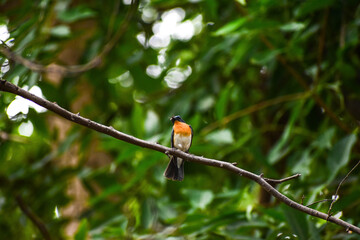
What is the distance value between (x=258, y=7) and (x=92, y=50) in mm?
1560

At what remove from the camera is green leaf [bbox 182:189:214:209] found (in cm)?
279

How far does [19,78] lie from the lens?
2490mm

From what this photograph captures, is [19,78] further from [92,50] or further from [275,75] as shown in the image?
[275,75]

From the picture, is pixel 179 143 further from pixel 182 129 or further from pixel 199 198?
pixel 199 198

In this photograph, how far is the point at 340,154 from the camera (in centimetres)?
266

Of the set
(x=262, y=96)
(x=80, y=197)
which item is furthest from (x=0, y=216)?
(x=262, y=96)

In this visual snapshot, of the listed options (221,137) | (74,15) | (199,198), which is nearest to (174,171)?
(199,198)

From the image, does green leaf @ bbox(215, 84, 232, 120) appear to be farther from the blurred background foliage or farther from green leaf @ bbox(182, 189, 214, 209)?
green leaf @ bbox(182, 189, 214, 209)

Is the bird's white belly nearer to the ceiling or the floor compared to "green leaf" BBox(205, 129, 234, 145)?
nearer to the floor

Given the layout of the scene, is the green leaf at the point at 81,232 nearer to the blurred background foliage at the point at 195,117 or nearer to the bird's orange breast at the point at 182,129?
the blurred background foliage at the point at 195,117

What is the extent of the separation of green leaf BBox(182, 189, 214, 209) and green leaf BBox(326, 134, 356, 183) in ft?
2.48

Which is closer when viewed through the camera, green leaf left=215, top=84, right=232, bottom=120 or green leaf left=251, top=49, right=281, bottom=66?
green leaf left=251, top=49, right=281, bottom=66

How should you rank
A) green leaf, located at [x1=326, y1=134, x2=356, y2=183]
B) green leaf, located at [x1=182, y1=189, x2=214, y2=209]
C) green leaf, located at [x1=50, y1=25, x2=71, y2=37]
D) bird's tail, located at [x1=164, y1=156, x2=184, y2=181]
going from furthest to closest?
green leaf, located at [x1=50, y1=25, x2=71, y2=37], green leaf, located at [x1=182, y1=189, x2=214, y2=209], green leaf, located at [x1=326, y1=134, x2=356, y2=183], bird's tail, located at [x1=164, y1=156, x2=184, y2=181]

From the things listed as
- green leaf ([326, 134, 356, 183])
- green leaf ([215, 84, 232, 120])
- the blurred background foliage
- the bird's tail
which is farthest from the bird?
green leaf ([326, 134, 356, 183])
